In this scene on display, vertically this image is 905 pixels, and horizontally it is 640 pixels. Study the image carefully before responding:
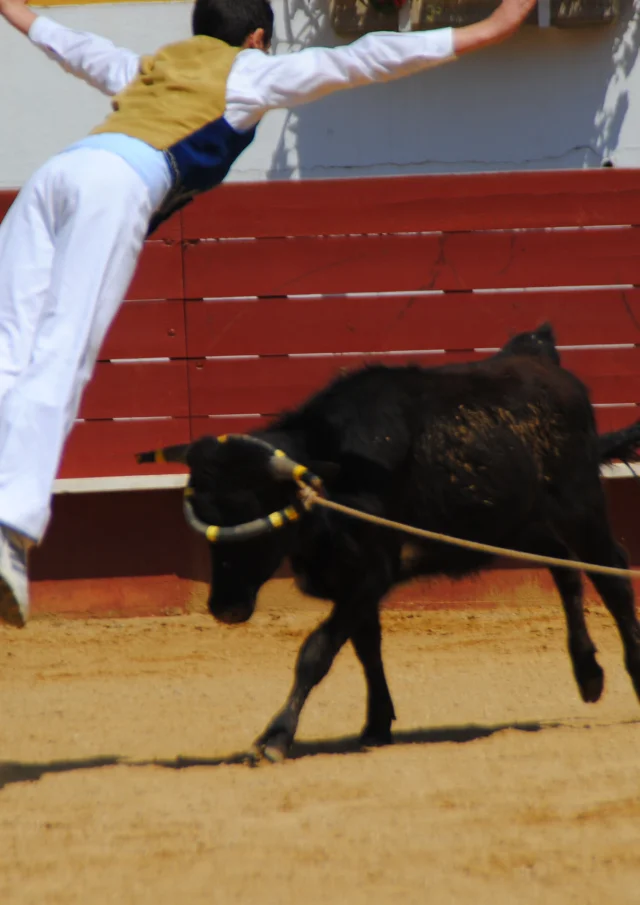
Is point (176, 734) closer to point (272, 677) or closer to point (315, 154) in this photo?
point (272, 677)

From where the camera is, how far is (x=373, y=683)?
4.20 meters

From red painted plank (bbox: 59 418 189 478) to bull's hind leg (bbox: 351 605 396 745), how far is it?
246cm

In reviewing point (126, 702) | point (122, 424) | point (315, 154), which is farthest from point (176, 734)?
point (315, 154)

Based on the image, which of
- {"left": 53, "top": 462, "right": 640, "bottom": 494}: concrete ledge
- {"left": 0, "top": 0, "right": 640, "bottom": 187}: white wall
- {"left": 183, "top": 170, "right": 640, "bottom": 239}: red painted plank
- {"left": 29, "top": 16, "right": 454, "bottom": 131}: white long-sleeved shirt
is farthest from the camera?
{"left": 0, "top": 0, "right": 640, "bottom": 187}: white wall

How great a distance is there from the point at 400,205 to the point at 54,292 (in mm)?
3547

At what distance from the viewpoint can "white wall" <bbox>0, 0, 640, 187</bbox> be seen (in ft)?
24.0

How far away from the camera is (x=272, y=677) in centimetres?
534

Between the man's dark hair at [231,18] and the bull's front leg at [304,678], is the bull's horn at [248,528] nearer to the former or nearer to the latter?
the bull's front leg at [304,678]

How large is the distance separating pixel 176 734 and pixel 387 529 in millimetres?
949

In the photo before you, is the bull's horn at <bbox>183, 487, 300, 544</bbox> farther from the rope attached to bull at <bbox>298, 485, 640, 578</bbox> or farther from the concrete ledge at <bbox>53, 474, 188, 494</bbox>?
the concrete ledge at <bbox>53, 474, 188, 494</bbox>

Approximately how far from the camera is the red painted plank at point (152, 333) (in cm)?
653

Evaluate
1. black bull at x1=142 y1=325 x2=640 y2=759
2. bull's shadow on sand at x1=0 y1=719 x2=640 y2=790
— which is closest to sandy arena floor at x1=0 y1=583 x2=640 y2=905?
bull's shadow on sand at x1=0 y1=719 x2=640 y2=790

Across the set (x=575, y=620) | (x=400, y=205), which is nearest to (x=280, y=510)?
(x=575, y=620)

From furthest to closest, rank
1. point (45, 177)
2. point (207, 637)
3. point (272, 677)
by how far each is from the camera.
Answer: point (207, 637), point (272, 677), point (45, 177)
